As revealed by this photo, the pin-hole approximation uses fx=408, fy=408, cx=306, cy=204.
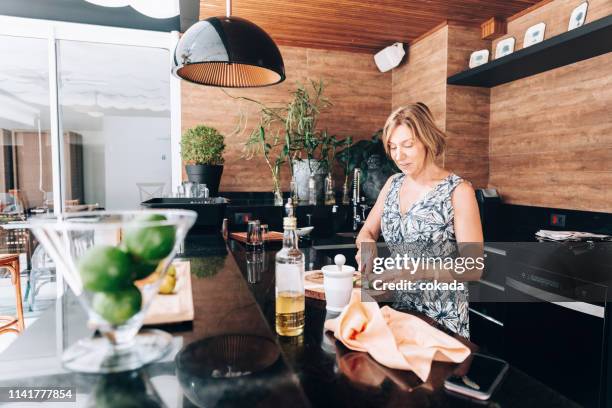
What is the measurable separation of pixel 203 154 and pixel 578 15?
8.48 feet

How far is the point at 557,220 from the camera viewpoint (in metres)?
2.66

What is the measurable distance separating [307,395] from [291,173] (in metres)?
3.07

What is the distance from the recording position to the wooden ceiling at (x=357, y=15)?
280 centimetres

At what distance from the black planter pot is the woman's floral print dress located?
5.67ft

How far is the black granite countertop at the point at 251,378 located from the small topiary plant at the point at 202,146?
7.24ft

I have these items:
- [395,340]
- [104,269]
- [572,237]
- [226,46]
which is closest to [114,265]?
[104,269]

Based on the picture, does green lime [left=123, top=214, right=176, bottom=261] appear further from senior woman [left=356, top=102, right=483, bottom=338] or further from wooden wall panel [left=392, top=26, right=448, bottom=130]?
wooden wall panel [left=392, top=26, right=448, bottom=130]

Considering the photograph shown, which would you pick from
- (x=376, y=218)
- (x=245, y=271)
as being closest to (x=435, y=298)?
(x=376, y=218)

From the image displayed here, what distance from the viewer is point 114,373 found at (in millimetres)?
697

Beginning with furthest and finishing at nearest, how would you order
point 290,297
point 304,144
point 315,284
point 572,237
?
point 304,144
point 572,237
point 315,284
point 290,297

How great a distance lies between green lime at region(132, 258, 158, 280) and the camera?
668 millimetres

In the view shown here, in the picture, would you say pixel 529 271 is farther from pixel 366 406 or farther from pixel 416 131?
pixel 366 406

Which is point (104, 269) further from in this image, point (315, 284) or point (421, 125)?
point (421, 125)

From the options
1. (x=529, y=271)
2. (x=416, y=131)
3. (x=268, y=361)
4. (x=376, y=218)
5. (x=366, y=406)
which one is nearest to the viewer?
(x=366, y=406)
